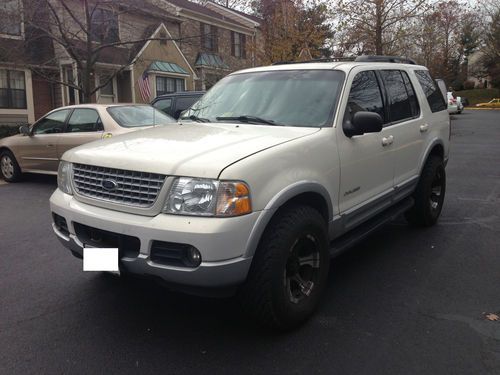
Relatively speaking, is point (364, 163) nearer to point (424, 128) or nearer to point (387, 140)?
point (387, 140)

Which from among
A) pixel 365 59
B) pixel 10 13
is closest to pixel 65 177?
pixel 365 59

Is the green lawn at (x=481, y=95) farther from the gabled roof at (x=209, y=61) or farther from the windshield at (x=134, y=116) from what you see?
the windshield at (x=134, y=116)

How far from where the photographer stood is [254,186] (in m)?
2.85

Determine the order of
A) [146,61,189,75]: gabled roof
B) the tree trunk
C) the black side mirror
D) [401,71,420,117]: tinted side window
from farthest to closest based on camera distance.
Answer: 1. [146,61,189,75]: gabled roof
2. the tree trunk
3. [401,71,420,117]: tinted side window
4. the black side mirror

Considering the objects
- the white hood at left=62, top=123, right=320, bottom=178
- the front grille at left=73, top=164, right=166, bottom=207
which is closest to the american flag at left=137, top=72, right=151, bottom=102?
the white hood at left=62, top=123, right=320, bottom=178

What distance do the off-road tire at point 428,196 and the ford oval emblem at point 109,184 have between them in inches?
139

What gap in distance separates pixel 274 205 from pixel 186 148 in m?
0.70

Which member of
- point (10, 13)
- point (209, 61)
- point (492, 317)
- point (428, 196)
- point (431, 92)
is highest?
point (209, 61)

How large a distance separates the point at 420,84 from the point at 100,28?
12.3 m

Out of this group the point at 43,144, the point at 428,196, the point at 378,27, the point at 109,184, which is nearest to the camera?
the point at 109,184

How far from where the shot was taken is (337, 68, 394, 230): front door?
3.74 m

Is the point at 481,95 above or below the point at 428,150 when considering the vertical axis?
above

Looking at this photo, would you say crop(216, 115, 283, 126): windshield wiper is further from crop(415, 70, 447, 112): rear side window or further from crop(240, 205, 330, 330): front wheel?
crop(415, 70, 447, 112): rear side window

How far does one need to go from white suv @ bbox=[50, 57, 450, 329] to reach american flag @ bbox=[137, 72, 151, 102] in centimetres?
1931
